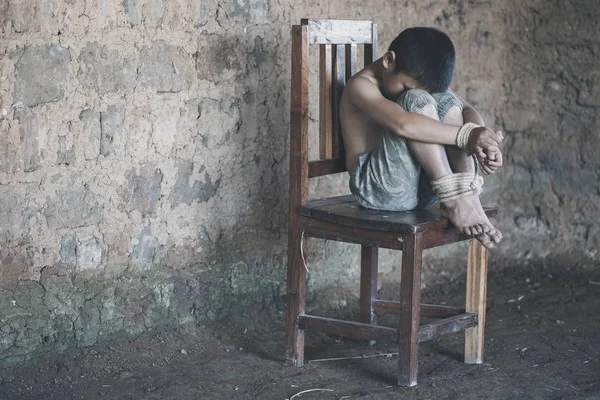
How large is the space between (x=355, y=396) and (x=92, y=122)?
1.29 meters

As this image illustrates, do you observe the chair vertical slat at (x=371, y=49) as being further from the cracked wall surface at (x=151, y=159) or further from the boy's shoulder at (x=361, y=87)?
the cracked wall surface at (x=151, y=159)

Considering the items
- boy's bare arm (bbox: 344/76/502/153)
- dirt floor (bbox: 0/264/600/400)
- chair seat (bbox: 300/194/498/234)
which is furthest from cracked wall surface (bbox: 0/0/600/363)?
boy's bare arm (bbox: 344/76/502/153)

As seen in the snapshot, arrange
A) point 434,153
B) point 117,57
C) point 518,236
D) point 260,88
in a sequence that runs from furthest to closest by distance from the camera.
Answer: point 518,236 < point 260,88 < point 117,57 < point 434,153

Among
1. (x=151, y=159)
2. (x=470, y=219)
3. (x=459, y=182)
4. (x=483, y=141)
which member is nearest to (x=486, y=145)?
(x=483, y=141)

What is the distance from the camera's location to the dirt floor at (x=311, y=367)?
121 inches

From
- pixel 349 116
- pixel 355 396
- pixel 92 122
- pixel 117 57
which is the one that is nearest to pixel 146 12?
pixel 117 57

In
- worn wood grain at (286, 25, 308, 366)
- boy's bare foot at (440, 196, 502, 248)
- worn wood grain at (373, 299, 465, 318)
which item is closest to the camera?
boy's bare foot at (440, 196, 502, 248)

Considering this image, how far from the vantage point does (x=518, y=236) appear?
4.77 meters

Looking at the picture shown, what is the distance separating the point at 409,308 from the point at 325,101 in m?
0.80

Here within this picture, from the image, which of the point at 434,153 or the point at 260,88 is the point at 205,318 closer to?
the point at 260,88

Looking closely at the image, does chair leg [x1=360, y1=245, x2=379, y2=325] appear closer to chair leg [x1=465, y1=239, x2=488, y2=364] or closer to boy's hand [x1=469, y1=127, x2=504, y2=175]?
chair leg [x1=465, y1=239, x2=488, y2=364]

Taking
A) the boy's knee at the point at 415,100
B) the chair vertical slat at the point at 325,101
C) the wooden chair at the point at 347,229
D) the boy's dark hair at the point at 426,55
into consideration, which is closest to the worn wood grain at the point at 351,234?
the wooden chair at the point at 347,229

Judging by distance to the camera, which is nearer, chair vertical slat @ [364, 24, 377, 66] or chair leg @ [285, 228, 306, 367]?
chair leg @ [285, 228, 306, 367]

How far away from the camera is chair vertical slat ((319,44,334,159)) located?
129 inches
